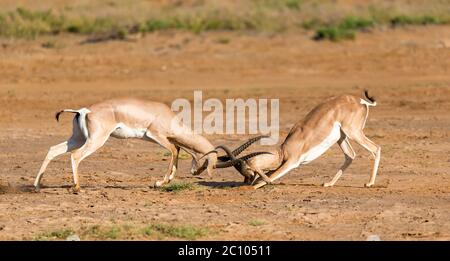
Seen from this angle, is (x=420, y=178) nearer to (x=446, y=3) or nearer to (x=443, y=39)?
(x=443, y=39)

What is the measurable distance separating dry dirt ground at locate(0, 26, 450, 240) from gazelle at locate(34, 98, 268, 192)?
0.35 m

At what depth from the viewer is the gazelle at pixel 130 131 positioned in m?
14.0

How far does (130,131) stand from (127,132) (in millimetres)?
39

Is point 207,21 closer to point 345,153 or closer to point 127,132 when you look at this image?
point 345,153

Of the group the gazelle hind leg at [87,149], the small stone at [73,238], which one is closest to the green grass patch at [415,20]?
the gazelle hind leg at [87,149]

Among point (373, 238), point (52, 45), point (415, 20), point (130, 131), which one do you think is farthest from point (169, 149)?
point (415, 20)

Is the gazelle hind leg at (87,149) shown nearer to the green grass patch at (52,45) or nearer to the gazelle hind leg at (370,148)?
the gazelle hind leg at (370,148)

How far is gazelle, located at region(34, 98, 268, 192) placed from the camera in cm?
1402

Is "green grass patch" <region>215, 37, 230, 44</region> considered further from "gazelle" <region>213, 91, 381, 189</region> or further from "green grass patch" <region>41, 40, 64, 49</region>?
"gazelle" <region>213, 91, 381, 189</region>

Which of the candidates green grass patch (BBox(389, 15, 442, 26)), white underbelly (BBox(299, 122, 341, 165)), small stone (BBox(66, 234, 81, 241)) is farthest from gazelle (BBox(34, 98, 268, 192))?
green grass patch (BBox(389, 15, 442, 26))

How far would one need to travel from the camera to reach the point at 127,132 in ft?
46.8

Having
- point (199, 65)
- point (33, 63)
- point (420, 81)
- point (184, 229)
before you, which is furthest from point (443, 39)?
point (184, 229)

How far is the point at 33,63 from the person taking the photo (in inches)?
1091

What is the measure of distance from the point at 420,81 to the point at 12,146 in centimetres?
1066
